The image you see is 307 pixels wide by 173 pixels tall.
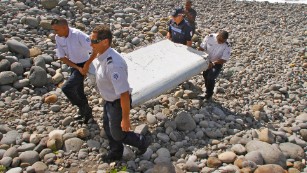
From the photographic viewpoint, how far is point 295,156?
5.27 m

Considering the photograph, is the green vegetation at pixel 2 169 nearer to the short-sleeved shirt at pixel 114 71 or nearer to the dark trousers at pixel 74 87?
the dark trousers at pixel 74 87

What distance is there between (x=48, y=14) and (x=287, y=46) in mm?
7341

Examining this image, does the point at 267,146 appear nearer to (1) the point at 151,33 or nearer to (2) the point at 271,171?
(2) the point at 271,171

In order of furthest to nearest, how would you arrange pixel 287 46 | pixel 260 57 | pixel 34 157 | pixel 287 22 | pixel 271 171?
pixel 287 22 < pixel 287 46 < pixel 260 57 < pixel 34 157 < pixel 271 171

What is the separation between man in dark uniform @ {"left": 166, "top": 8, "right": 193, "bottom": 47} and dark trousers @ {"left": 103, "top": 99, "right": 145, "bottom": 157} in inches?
117

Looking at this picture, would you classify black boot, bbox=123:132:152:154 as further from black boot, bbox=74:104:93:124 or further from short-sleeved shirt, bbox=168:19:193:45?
short-sleeved shirt, bbox=168:19:193:45

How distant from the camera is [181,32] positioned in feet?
23.6

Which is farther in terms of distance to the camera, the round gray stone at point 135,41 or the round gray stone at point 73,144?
the round gray stone at point 135,41

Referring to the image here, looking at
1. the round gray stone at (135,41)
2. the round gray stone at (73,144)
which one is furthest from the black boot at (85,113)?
the round gray stone at (135,41)

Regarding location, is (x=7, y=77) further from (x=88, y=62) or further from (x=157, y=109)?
Result: (x=157, y=109)

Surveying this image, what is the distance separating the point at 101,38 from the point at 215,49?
3182 millimetres

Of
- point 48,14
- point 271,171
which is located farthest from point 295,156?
point 48,14

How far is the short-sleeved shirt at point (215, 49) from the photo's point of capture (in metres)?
6.61

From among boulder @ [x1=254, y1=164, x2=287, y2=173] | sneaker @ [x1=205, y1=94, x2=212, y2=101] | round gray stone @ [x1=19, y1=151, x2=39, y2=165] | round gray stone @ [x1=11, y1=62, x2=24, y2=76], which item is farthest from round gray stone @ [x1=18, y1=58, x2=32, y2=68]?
boulder @ [x1=254, y1=164, x2=287, y2=173]
